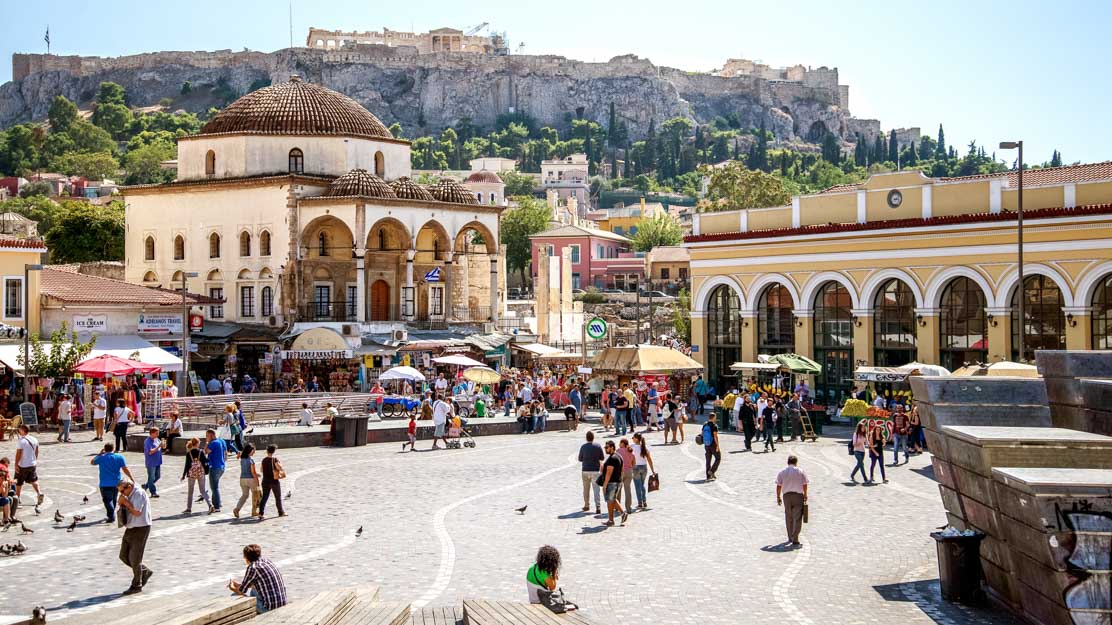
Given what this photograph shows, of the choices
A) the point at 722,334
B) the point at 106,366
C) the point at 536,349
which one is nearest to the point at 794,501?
the point at 106,366

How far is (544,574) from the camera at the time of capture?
1282cm

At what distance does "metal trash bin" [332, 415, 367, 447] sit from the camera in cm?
3100

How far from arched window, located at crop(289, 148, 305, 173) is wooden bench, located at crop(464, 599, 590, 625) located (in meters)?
42.3

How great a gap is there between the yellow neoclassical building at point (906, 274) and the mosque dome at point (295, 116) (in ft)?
55.2

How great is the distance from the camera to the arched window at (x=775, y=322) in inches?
1642

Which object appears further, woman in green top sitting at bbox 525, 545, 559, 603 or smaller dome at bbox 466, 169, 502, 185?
smaller dome at bbox 466, 169, 502, 185

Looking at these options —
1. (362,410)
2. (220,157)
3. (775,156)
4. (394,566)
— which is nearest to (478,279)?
(220,157)

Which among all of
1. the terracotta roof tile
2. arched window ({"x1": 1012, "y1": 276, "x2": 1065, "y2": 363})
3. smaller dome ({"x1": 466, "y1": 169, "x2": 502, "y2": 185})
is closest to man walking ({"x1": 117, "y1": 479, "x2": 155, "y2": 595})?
arched window ({"x1": 1012, "y1": 276, "x2": 1065, "y2": 363})

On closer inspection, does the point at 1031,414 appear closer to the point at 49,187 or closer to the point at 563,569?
the point at 563,569

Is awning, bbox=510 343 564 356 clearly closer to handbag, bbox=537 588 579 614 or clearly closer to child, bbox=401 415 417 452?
child, bbox=401 415 417 452

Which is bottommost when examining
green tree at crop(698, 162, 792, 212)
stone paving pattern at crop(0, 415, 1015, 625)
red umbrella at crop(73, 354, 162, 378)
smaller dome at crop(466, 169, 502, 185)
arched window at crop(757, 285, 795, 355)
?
stone paving pattern at crop(0, 415, 1015, 625)

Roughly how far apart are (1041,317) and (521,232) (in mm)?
86025

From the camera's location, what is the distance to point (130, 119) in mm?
199875

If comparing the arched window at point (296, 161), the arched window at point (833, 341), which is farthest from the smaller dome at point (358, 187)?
the arched window at point (833, 341)
